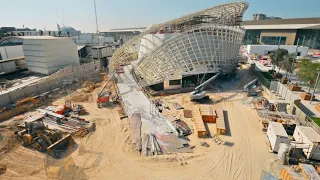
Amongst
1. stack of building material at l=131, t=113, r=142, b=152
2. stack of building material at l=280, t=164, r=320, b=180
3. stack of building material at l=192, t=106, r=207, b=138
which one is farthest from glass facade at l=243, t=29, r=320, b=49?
stack of building material at l=131, t=113, r=142, b=152

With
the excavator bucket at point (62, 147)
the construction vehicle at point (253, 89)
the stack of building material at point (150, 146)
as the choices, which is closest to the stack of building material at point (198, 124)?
the stack of building material at point (150, 146)

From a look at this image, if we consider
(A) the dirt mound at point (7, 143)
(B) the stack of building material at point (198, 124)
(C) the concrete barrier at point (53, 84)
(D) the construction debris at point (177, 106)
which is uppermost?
(C) the concrete barrier at point (53, 84)

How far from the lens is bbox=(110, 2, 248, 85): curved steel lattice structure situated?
31.8 metres

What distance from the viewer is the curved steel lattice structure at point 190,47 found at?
31.8m

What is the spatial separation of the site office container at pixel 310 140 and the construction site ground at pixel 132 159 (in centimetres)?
295

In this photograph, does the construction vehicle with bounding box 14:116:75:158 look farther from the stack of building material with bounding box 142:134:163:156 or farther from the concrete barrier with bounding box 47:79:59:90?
the concrete barrier with bounding box 47:79:59:90

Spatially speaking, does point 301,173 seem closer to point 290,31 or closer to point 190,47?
point 190,47

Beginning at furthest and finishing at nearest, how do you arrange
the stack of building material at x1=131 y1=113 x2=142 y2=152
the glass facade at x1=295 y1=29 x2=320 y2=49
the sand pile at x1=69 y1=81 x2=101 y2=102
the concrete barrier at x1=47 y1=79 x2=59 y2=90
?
1. the glass facade at x1=295 y1=29 x2=320 y2=49
2. the concrete barrier at x1=47 y1=79 x2=59 y2=90
3. the sand pile at x1=69 y1=81 x2=101 y2=102
4. the stack of building material at x1=131 y1=113 x2=142 y2=152

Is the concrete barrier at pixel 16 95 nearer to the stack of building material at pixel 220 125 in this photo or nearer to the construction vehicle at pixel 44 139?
the construction vehicle at pixel 44 139

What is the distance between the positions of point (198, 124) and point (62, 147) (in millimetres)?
13382

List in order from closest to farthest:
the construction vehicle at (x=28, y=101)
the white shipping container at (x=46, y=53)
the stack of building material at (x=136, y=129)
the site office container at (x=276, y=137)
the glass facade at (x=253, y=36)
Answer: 1. the site office container at (x=276, y=137)
2. the stack of building material at (x=136, y=129)
3. the construction vehicle at (x=28, y=101)
4. the white shipping container at (x=46, y=53)
5. the glass facade at (x=253, y=36)

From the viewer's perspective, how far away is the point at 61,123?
21.6 m

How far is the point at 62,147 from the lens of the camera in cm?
1738

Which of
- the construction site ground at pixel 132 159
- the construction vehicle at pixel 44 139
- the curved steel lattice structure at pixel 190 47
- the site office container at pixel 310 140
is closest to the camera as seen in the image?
the construction site ground at pixel 132 159
